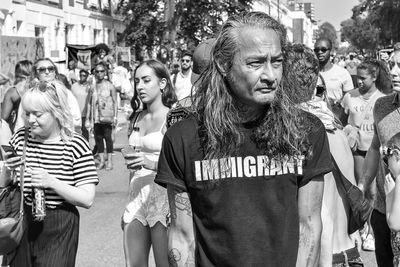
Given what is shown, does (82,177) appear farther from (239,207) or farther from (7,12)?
(7,12)

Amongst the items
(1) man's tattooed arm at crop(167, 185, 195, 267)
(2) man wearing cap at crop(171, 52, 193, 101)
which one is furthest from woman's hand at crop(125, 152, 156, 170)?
(2) man wearing cap at crop(171, 52, 193, 101)

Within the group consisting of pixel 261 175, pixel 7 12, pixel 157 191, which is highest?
pixel 7 12

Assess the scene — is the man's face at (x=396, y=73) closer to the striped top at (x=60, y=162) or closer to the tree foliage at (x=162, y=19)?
the striped top at (x=60, y=162)

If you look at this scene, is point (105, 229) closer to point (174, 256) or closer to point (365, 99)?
point (365, 99)

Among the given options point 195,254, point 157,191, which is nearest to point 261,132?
point 195,254

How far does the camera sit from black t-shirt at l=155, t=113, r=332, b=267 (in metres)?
2.68

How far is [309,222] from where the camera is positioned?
2812mm

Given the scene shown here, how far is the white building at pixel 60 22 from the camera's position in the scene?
25.8 metres

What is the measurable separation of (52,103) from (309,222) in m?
2.02

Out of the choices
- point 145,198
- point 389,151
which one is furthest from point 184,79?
point 389,151

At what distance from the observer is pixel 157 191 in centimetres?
505

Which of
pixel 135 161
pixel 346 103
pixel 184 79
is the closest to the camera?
pixel 135 161

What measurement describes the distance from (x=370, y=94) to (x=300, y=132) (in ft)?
18.7

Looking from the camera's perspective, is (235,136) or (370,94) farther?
(370,94)
